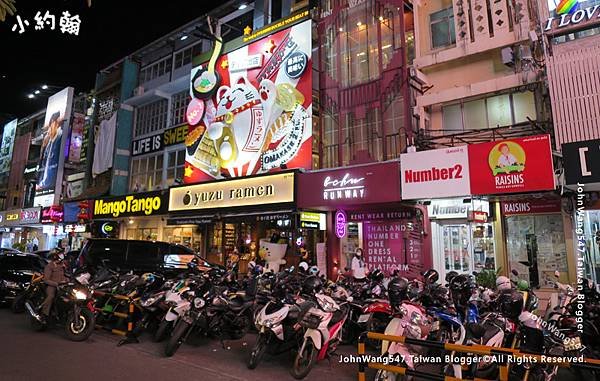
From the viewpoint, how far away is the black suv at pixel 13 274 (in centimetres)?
1214

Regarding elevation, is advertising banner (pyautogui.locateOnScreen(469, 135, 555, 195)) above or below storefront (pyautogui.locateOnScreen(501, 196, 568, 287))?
above

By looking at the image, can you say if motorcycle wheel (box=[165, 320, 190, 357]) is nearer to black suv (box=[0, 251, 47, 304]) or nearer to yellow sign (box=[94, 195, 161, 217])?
black suv (box=[0, 251, 47, 304])

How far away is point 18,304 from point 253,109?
10.9 m

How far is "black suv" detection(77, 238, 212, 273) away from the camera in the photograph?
42.2 feet

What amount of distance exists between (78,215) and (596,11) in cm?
2548

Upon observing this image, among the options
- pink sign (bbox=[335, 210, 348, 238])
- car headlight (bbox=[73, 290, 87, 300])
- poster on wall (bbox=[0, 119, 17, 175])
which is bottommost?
car headlight (bbox=[73, 290, 87, 300])

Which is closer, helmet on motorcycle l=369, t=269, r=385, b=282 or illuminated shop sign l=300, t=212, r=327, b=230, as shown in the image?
helmet on motorcycle l=369, t=269, r=385, b=282

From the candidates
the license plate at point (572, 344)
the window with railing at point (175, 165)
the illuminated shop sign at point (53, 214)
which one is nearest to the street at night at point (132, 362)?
the license plate at point (572, 344)

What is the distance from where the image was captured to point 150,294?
8547mm

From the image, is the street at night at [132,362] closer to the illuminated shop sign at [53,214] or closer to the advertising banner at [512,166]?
the advertising banner at [512,166]

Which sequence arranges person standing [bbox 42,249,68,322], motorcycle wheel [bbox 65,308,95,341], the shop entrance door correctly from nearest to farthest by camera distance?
1. motorcycle wheel [bbox 65,308,95,341]
2. person standing [bbox 42,249,68,322]
3. the shop entrance door

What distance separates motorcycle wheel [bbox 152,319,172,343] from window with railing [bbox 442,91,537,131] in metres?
10.7

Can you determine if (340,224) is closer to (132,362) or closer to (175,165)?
(132,362)

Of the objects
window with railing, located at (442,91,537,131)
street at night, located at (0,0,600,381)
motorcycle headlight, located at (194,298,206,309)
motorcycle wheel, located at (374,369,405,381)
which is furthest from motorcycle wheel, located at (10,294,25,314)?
window with railing, located at (442,91,537,131)
